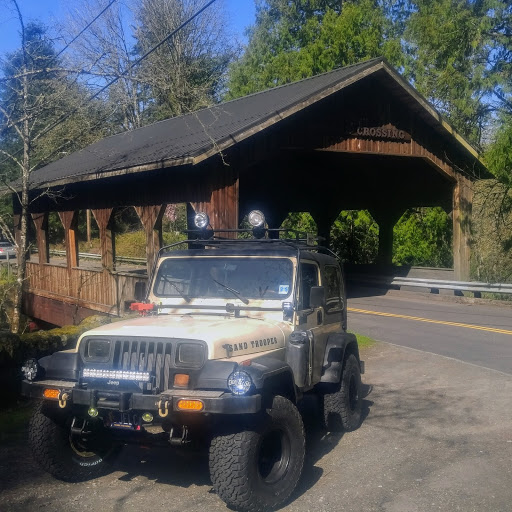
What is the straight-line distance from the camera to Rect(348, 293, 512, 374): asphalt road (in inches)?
487

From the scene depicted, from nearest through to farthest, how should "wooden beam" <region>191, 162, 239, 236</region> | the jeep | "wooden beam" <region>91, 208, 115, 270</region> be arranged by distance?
the jeep
"wooden beam" <region>191, 162, 239, 236</region>
"wooden beam" <region>91, 208, 115, 270</region>

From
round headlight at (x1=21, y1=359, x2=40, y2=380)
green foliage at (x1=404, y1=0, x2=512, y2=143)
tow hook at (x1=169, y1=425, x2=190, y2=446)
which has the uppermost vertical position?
green foliage at (x1=404, y1=0, x2=512, y2=143)

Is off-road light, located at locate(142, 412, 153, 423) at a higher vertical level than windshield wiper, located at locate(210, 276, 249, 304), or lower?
lower

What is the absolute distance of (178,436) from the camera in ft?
A: 16.8

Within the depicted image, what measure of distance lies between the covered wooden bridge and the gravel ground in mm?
5835

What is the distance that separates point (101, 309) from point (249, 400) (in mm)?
12829

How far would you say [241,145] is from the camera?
49.9ft

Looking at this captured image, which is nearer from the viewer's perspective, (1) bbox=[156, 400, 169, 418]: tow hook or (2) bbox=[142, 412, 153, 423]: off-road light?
(1) bbox=[156, 400, 169, 418]: tow hook

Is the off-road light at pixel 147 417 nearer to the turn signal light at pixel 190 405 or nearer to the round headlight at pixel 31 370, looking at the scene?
the turn signal light at pixel 190 405

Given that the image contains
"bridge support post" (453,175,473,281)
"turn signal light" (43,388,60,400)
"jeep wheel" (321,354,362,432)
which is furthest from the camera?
"bridge support post" (453,175,473,281)

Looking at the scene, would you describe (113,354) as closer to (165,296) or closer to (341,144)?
(165,296)

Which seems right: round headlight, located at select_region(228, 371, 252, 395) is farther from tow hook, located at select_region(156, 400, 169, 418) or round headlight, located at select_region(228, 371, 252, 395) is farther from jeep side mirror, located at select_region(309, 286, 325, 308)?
jeep side mirror, located at select_region(309, 286, 325, 308)

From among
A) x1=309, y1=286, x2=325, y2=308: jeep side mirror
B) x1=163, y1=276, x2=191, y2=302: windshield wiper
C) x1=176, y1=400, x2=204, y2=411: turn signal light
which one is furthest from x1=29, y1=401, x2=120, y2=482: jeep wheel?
x1=309, y1=286, x2=325, y2=308: jeep side mirror

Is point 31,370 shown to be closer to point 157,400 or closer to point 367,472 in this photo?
point 157,400
